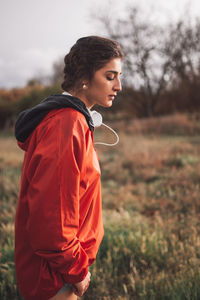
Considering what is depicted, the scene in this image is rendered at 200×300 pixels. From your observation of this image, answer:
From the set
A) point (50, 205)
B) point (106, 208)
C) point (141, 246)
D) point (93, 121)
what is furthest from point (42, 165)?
point (106, 208)

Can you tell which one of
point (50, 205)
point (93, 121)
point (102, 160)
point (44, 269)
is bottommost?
point (102, 160)

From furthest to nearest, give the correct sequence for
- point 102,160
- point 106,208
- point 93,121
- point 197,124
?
1. point 197,124
2. point 102,160
3. point 106,208
4. point 93,121

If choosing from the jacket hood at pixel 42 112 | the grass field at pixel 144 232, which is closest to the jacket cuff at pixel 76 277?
the jacket hood at pixel 42 112

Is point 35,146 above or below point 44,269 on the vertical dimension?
above

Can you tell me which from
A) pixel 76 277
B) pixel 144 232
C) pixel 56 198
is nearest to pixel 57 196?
pixel 56 198

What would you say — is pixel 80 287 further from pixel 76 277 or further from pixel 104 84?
pixel 104 84

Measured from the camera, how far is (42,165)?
1105 mm

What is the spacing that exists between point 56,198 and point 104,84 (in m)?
0.60

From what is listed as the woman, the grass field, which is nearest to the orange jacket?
the woman

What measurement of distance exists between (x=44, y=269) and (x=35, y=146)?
558 mm

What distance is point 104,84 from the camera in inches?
52.4

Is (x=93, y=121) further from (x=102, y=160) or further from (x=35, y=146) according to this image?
(x=102, y=160)

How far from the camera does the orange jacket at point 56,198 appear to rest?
3.60ft

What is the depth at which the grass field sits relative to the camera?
2.32 meters
